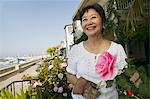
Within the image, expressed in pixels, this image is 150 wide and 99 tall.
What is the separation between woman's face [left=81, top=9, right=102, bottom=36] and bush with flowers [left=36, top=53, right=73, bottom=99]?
162cm

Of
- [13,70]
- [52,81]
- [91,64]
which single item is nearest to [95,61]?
[91,64]

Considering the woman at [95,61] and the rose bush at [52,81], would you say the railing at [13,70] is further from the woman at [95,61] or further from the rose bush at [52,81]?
the woman at [95,61]

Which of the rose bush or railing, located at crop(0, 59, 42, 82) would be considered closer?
railing, located at crop(0, 59, 42, 82)

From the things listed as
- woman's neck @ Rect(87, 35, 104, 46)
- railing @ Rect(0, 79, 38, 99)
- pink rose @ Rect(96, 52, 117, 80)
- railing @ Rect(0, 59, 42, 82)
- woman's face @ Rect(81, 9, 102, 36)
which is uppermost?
woman's face @ Rect(81, 9, 102, 36)

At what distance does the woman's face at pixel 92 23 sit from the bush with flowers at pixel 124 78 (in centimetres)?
13

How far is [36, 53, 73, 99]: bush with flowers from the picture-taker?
329 cm

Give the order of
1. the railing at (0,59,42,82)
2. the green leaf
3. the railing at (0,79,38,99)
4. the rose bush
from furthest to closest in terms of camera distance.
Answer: the railing at (0,79,38,99) < the rose bush < the railing at (0,59,42,82) < the green leaf

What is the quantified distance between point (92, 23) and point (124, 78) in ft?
1.10

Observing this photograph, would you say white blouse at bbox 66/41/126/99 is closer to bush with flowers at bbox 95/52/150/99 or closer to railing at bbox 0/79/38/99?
bush with flowers at bbox 95/52/150/99

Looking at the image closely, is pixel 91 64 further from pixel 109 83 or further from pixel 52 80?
pixel 52 80

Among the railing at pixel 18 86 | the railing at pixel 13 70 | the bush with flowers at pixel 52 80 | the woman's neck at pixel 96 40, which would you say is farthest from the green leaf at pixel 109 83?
the railing at pixel 18 86

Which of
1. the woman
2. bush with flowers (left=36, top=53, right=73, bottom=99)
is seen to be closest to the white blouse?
the woman

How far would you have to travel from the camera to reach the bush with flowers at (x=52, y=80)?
3.29 metres

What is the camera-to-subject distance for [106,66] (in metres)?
1.57
